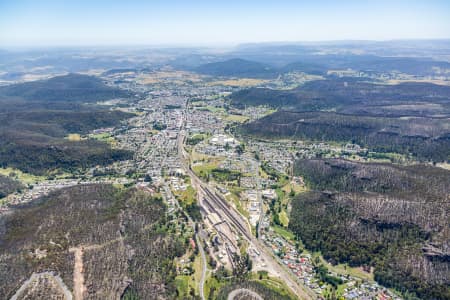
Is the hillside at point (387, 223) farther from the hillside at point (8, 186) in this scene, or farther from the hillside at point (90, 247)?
the hillside at point (8, 186)

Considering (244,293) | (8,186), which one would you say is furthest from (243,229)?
(8,186)

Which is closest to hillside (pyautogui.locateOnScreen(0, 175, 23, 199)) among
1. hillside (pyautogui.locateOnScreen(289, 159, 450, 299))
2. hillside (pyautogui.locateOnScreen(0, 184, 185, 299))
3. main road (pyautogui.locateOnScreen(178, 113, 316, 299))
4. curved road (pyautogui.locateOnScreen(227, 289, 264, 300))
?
hillside (pyautogui.locateOnScreen(0, 184, 185, 299))

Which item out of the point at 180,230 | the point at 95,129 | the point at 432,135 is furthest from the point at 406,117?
the point at 95,129

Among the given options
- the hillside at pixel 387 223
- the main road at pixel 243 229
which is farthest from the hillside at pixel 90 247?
the hillside at pixel 387 223

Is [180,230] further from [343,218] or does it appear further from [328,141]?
[328,141]

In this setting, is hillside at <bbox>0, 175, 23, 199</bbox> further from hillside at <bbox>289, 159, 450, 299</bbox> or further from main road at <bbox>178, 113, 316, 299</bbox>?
hillside at <bbox>289, 159, 450, 299</bbox>

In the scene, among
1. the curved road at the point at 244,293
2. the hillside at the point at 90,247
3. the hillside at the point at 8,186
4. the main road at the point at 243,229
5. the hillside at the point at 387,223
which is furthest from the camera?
the hillside at the point at 8,186

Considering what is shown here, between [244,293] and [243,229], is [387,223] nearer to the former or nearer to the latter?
[243,229]
